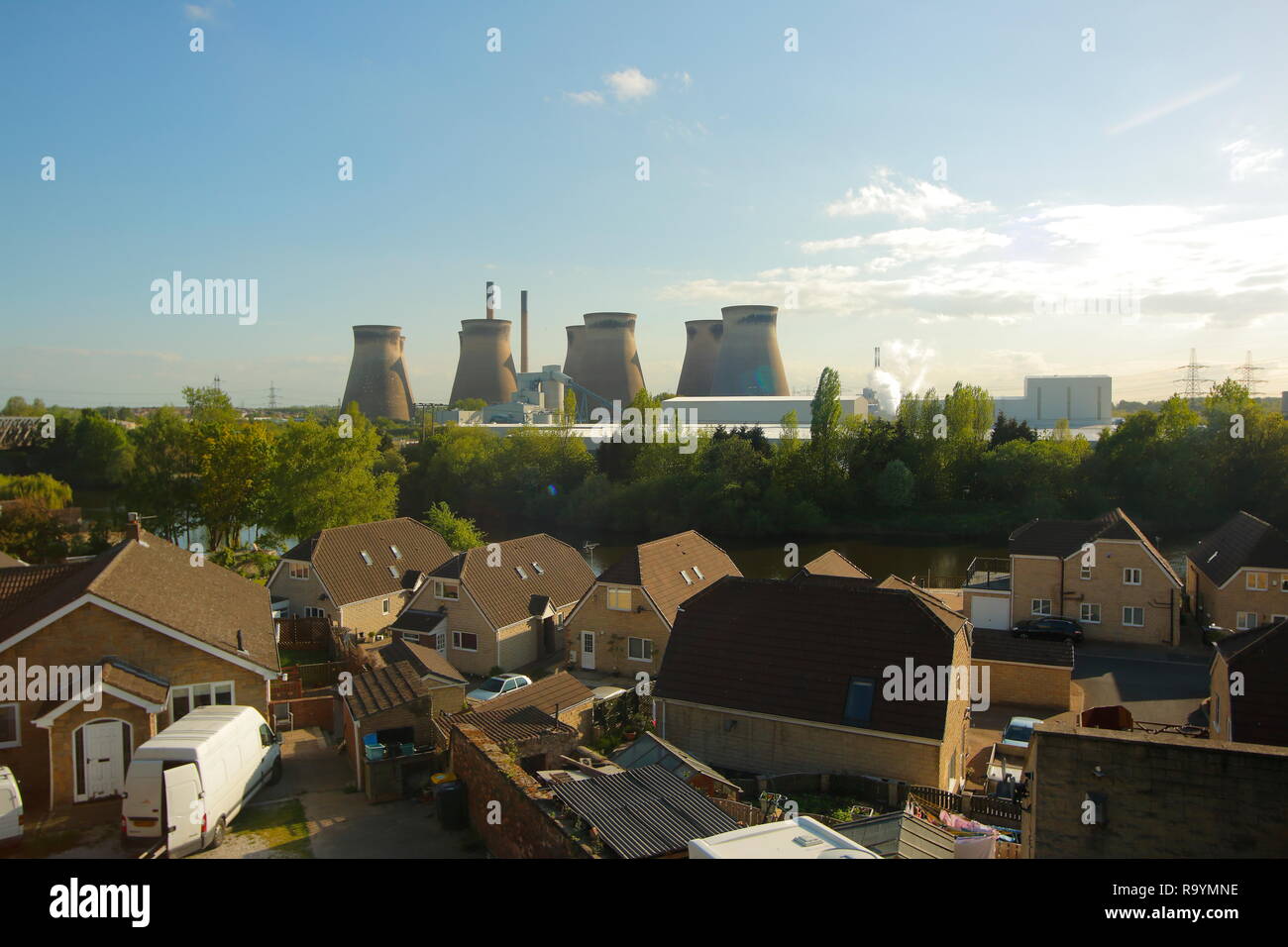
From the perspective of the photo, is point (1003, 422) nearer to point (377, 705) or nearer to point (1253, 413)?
point (1253, 413)

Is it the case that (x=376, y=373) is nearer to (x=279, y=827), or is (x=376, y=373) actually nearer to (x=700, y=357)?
(x=700, y=357)

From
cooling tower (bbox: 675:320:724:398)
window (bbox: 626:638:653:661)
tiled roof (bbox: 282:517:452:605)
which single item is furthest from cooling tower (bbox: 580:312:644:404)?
window (bbox: 626:638:653:661)

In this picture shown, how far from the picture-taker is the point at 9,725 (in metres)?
12.7

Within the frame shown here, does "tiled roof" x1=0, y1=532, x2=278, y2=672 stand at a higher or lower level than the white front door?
higher

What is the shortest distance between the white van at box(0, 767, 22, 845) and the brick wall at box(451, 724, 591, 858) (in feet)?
18.8

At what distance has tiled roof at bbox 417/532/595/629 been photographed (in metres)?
24.2

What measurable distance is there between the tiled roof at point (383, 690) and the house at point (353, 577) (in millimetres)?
11997

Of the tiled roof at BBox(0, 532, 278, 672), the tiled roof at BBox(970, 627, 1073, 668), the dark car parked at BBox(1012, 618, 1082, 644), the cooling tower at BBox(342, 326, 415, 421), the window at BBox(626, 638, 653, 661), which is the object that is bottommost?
the dark car parked at BBox(1012, 618, 1082, 644)

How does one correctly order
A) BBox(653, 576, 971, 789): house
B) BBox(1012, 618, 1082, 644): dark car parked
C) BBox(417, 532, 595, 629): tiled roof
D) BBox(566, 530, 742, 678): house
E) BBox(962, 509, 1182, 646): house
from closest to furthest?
BBox(653, 576, 971, 789): house, BBox(566, 530, 742, 678): house, BBox(417, 532, 595, 629): tiled roof, BBox(962, 509, 1182, 646): house, BBox(1012, 618, 1082, 644): dark car parked

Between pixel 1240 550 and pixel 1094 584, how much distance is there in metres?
4.55

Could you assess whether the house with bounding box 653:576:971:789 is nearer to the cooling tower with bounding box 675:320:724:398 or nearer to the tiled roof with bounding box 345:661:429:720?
the tiled roof with bounding box 345:661:429:720

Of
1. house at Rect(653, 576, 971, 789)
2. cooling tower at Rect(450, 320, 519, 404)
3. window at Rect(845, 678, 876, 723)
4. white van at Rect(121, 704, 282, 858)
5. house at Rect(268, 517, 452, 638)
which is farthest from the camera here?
cooling tower at Rect(450, 320, 519, 404)

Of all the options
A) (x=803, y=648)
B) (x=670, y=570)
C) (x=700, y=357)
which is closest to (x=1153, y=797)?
(x=803, y=648)
